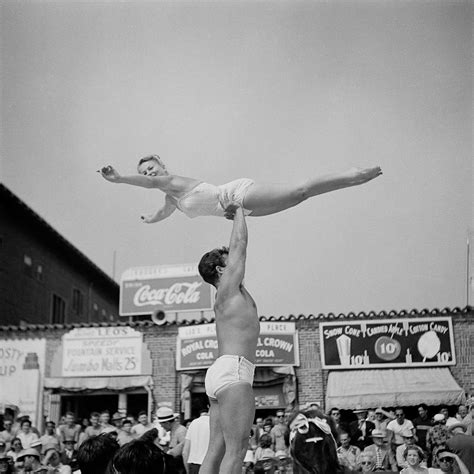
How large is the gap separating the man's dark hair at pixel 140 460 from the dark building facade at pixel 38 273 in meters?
24.4

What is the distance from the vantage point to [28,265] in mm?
29500

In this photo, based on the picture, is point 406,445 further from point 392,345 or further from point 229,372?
point 392,345

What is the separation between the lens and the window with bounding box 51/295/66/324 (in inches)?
1260

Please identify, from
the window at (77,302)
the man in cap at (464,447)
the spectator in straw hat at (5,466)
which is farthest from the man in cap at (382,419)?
the window at (77,302)

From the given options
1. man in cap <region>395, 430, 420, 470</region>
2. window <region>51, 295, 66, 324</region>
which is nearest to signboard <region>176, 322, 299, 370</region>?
man in cap <region>395, 430, 420, 470</region>

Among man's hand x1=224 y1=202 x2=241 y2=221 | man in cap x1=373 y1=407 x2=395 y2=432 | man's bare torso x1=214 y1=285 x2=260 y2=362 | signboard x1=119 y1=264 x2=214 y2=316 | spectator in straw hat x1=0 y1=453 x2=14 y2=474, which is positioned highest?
signboard x1=119 y1=264 x2=214 y2=316

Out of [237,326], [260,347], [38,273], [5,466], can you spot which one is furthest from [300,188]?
[38,273]

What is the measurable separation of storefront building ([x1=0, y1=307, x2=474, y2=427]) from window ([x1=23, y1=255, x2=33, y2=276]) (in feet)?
23.7

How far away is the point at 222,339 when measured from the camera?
19.1ft

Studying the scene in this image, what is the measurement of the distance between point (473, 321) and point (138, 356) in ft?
31.2

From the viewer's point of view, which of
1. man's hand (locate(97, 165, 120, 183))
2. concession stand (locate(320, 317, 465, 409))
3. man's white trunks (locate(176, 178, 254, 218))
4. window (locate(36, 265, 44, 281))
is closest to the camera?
man's hand (locate(97, 165, 120, 183))

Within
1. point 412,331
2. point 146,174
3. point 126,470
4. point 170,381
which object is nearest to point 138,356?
point 170,381

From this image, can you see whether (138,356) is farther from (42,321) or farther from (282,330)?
(42,321)

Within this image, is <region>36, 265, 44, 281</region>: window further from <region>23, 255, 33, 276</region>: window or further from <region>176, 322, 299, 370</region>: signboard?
<region>176, 322, 299, 370</region>: signboard
